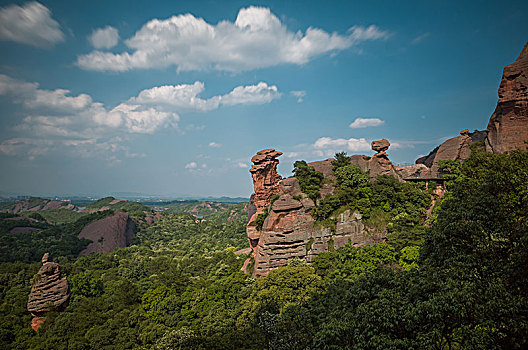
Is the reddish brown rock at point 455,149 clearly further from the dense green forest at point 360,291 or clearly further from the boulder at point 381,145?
the boulder at point 381,145

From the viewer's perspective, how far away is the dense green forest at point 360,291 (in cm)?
812

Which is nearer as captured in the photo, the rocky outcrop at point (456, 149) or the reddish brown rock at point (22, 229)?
the rocky outcrop at point (456, 149)

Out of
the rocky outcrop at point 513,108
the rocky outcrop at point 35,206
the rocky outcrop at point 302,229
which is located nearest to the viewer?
the rocky outcrop at point 513,108

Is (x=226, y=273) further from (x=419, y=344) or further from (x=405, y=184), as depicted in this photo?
(x=419, y=344)

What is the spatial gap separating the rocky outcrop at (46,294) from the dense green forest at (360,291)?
108 cm

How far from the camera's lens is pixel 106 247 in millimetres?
58531

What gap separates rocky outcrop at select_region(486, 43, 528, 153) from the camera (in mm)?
19062

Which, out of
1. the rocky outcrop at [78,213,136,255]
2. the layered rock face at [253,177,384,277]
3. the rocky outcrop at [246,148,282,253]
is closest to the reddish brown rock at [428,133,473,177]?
the layered rock face at [253,177,384,277]

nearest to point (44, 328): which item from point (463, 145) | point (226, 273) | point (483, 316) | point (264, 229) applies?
point (226, 273)

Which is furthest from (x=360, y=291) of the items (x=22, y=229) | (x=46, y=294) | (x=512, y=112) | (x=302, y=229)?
(x=22, y=229)

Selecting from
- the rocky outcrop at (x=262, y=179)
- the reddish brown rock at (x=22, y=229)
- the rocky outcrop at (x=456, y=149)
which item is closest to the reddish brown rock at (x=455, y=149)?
the rocky outcrop at (x=456, y=149)

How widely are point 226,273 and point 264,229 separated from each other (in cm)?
930

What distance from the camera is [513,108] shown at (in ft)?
64.1

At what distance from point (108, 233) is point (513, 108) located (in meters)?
74.8
